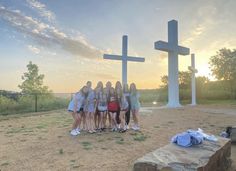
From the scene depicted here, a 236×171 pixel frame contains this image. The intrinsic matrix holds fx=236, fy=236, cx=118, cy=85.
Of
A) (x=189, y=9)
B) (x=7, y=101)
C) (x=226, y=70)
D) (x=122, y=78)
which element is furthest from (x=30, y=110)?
(x=226, y=70)

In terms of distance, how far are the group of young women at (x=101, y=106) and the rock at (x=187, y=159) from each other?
316 cm

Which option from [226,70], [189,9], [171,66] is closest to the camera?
[189,9]

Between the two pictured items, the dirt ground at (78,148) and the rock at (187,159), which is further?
the dirt ground at (78,148)

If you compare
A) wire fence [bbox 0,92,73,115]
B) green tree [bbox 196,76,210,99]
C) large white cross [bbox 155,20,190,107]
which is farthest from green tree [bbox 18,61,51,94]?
green tree [bbox 196,76,210,99]

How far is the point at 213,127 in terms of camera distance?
295 inches

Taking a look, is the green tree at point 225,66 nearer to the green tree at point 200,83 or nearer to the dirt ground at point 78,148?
the green tree at point 200,83

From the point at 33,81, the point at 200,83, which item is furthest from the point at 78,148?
the point at 200,83

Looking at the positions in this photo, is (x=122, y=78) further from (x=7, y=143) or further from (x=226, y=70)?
(x=226, y=70)

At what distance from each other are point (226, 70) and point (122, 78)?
1497 centimetres

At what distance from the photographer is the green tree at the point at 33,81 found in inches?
815

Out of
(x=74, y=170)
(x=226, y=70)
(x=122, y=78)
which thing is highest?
(x=226, y=70)

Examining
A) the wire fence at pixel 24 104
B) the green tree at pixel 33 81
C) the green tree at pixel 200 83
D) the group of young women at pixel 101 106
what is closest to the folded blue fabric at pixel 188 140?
the group of young women at pixel 101 106

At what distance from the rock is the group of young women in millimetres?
3158

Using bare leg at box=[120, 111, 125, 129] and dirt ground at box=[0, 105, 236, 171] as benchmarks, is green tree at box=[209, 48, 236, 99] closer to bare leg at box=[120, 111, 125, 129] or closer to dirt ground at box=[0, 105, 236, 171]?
dirt ground at box=[0, 105, 236, 171]
